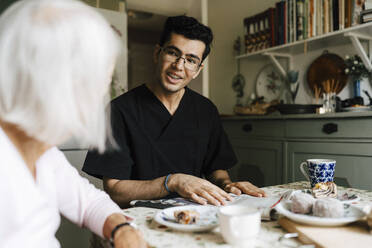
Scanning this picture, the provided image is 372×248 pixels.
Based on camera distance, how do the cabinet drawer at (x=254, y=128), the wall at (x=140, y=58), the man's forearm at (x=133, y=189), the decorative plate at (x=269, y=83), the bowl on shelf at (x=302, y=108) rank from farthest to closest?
the wall at (x=140, y=58) < the decorative plate at (x=269, y=83) < the cabinet drawer at (x=254, y=128) < the bowl on shelf at (x=302, y=108) < the man's forearm at (x=133, y=189)

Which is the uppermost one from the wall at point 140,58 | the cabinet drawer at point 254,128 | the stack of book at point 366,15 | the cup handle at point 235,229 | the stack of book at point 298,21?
the wall at point 140,58

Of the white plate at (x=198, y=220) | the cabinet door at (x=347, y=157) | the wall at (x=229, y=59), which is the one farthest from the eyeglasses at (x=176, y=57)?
the wall at (x=229, y=59)

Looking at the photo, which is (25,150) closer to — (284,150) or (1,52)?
(1,52)

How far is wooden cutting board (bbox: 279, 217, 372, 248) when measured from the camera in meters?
0.55

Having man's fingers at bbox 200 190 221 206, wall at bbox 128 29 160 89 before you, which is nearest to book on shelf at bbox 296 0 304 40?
man's fingers at bbox 200 190 221 206

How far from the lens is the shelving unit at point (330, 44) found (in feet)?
7.00

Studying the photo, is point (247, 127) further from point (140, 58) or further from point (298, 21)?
point (140, 58)

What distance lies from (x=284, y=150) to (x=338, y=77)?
72 centimetres

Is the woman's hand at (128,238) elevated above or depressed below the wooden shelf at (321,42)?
below

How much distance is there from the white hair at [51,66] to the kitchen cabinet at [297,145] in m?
1.72

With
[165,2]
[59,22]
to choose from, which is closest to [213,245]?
[59,22]

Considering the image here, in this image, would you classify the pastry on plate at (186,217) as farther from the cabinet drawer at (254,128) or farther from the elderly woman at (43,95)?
the cabinet drawer at (254,128)

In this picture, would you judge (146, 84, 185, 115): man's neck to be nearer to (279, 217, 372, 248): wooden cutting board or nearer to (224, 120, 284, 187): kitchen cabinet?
(279, 217, 372, 248): wooden cutting board

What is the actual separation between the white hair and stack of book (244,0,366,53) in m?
2.06
